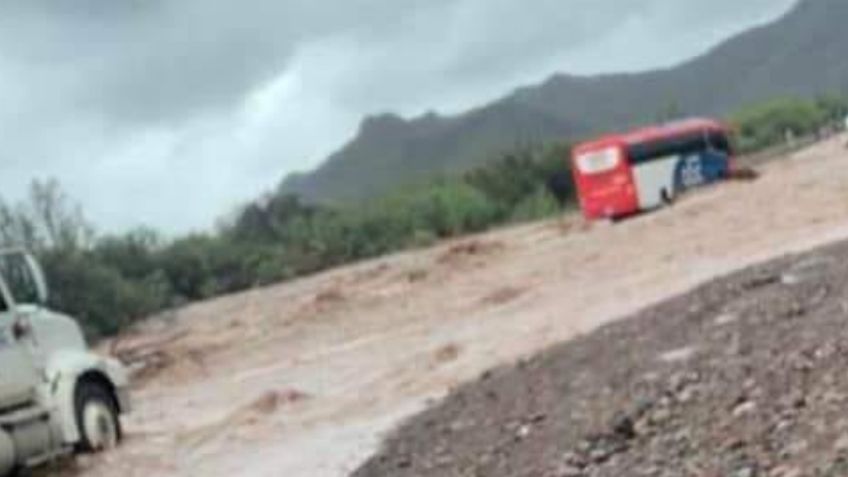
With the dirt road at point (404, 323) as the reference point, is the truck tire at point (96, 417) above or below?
above

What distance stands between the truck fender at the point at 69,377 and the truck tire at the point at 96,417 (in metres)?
0.12

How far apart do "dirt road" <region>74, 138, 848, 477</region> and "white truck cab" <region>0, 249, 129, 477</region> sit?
482 millimetres

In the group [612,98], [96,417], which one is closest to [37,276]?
[96,417]

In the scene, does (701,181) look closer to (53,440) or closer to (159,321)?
(159,321)

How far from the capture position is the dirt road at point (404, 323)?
22.0 meters

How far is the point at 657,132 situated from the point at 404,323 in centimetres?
1841

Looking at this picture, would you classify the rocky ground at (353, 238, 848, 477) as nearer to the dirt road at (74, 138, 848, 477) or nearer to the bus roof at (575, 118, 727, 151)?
the dirt road at (74, 138, 848, 477)

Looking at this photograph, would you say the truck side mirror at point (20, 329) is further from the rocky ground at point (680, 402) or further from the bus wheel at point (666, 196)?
the bus wheel at point (666, 196)

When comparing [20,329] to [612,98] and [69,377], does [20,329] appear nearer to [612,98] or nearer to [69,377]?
[69,377]

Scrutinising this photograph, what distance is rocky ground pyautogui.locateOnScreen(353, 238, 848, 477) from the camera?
10.1 meters

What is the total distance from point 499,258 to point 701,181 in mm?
10038

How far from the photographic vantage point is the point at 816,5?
16425 cm

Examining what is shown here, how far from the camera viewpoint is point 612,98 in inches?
6467

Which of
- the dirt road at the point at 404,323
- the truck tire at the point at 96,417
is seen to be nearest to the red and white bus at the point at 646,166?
the dirt road at the point at 404,323
